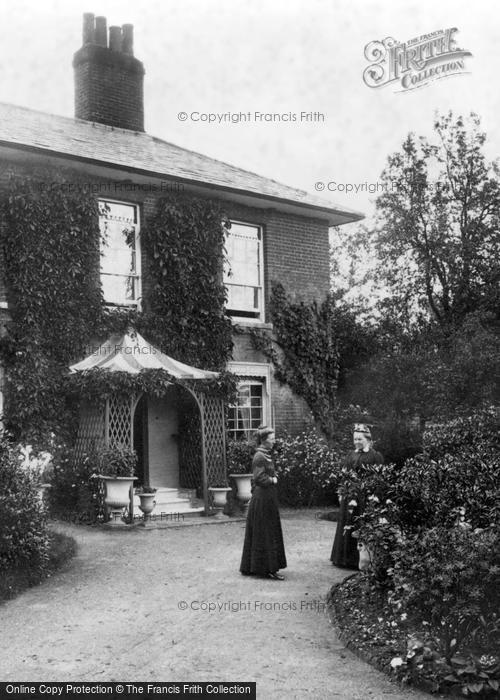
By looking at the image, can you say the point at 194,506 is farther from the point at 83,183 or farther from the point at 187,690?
the point at 187,690

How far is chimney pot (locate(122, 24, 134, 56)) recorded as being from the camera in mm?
18641

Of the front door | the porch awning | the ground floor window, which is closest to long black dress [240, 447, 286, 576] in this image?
the porch awning

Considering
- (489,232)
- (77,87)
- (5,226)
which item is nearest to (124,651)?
(5,226)

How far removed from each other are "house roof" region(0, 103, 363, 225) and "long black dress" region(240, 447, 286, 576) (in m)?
7.54

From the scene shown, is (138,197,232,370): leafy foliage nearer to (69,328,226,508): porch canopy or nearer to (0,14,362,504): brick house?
(0,14,362,504): brick house

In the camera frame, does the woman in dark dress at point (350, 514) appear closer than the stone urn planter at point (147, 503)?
Yes

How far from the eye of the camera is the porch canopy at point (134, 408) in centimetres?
1298

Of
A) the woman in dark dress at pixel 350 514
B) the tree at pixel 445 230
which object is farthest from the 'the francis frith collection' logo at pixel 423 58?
the tree at pixel 445 230

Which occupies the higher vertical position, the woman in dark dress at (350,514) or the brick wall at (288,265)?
the brick wall at (288,265)

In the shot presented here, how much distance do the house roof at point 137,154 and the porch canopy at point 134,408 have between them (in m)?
3.27

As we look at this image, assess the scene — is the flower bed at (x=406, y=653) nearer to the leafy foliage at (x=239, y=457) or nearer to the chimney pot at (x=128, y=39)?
the leafy foliage at (x=239, y=457)

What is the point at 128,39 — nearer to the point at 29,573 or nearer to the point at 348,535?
the point at 348,535

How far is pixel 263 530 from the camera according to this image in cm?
863

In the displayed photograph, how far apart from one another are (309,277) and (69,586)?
10802 millimetres
